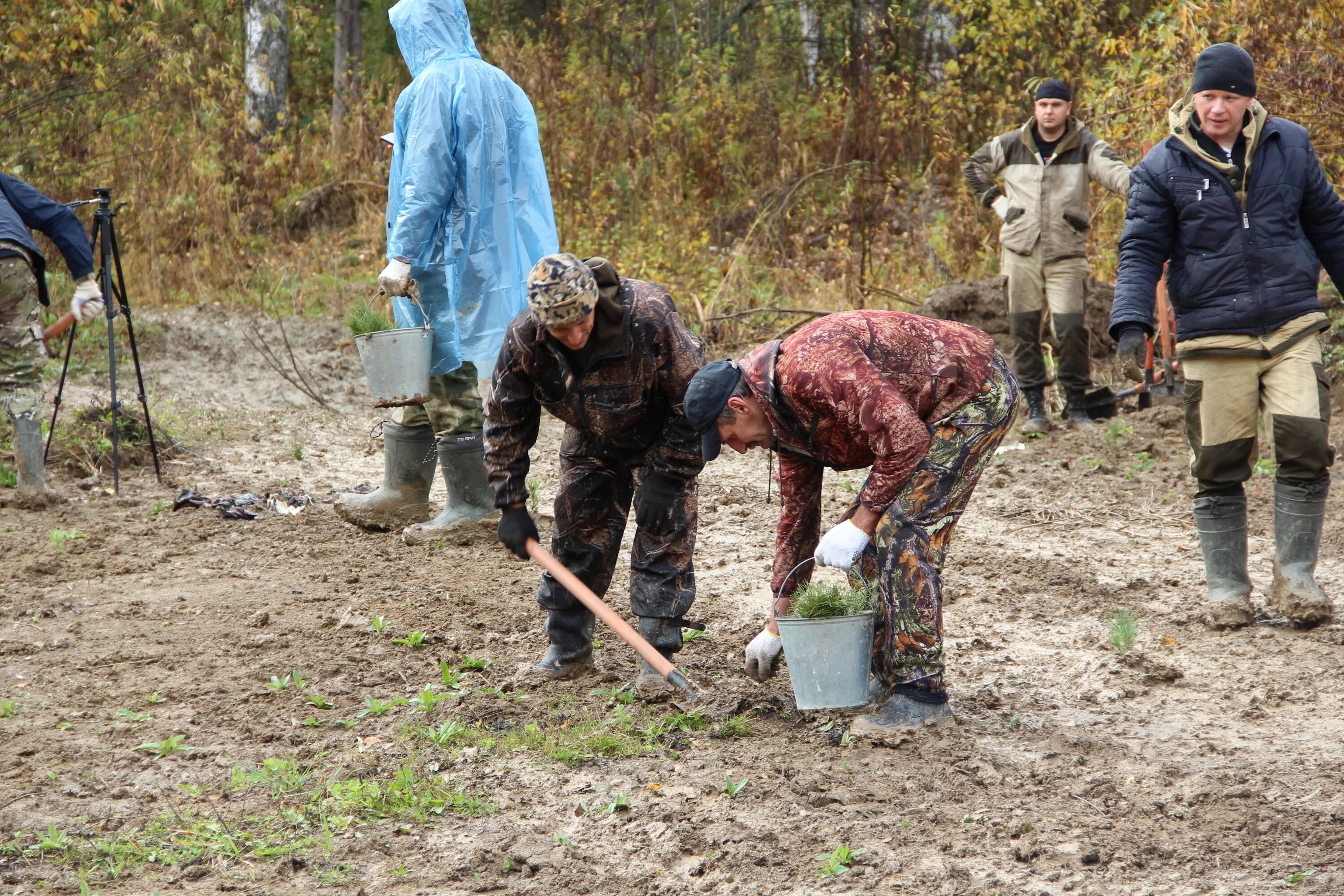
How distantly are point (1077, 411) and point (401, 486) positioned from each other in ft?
15.5

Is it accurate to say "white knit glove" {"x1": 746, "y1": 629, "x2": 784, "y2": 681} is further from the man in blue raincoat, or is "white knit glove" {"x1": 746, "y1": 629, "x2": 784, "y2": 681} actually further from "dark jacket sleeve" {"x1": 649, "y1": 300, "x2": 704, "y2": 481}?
the man in blue raincoat

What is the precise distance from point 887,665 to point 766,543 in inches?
99.0

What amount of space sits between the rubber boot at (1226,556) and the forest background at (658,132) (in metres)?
5.28

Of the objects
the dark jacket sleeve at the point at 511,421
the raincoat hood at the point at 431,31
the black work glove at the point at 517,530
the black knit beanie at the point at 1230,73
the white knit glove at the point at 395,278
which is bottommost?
the black work glove at the point at 517,530

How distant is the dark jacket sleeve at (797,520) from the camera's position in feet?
13.2

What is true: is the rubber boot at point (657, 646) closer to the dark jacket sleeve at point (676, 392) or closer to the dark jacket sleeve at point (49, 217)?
the dark jacket sleeve at point (676, 392)

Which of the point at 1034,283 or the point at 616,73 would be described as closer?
the point at 1034,283

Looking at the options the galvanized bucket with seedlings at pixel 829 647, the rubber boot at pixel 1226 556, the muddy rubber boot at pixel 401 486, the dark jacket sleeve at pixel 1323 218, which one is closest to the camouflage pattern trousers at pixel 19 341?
the muddy rubber boot at pixel 401 486

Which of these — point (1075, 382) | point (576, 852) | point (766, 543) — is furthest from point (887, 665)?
point (1075, 382)

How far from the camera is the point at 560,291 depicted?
373 cm

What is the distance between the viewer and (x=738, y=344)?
10828 mm

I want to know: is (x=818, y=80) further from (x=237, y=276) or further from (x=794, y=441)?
(x=794, y=441)

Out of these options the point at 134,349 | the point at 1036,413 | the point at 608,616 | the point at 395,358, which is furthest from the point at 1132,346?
the point at 134,349

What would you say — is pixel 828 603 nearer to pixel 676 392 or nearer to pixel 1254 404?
pixel 676 392
